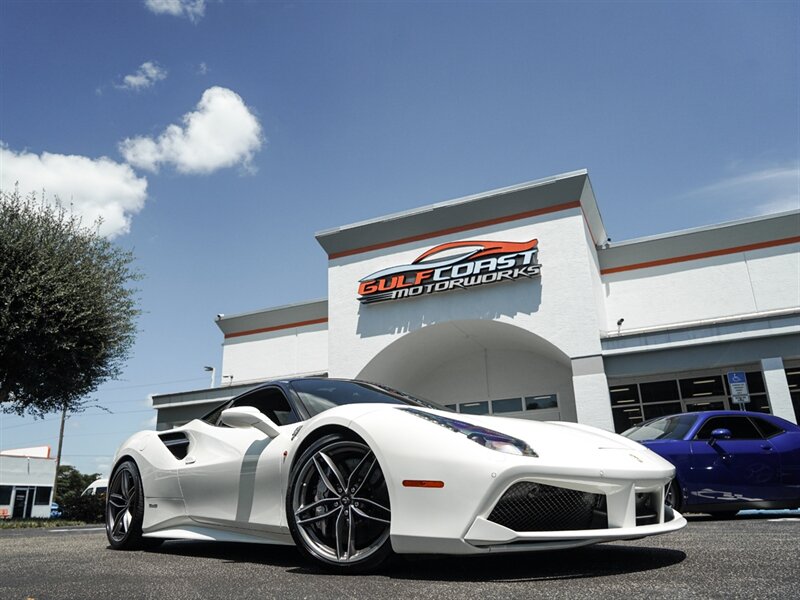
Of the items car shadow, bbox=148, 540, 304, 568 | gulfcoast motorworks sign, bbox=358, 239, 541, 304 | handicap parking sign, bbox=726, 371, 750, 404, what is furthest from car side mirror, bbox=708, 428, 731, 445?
gulfcoast motorworks sign, bbox=358, 239, 541, 304

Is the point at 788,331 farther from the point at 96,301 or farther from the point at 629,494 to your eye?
the point at 96,301

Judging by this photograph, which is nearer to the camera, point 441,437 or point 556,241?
point 441,437

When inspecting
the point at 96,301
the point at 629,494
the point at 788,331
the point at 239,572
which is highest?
the point at 96,301

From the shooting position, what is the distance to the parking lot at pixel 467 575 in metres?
2.18

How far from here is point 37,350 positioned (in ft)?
44.9

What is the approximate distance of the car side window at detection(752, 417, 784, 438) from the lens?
6.85m

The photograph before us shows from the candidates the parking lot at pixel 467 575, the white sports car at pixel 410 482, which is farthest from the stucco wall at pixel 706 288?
the white sports car at pixel 410 482

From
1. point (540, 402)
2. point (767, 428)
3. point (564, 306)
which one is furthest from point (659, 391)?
point (767, 428)

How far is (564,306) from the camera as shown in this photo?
51.9 feet

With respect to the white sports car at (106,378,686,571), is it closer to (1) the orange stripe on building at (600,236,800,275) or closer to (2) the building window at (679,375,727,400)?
(2) the building window at (679,375,727,400)

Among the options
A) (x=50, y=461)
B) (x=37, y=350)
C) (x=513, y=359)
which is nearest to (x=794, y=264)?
(x=513, y=359)

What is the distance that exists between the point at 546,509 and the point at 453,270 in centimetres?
1481

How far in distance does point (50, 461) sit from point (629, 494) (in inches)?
1785

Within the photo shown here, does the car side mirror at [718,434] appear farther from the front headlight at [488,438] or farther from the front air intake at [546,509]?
the front headlight at [488,438]
